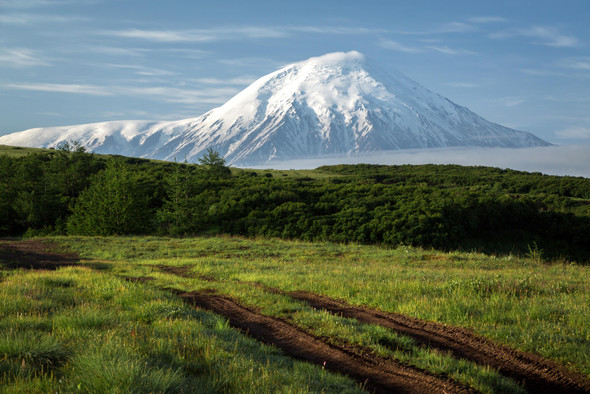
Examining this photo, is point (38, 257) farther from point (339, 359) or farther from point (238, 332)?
point (339, 359)

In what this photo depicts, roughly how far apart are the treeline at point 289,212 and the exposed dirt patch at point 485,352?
1131 inches

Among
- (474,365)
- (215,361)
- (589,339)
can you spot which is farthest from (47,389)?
(589,339)

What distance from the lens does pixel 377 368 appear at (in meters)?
6.30

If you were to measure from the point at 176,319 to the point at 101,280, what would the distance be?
613 centimetres

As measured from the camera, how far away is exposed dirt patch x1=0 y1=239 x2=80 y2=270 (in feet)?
62.9

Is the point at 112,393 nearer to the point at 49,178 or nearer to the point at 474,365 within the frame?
the point at 474,365

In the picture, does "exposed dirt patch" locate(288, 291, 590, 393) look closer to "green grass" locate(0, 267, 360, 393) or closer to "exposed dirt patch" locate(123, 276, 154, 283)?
"green grass" locate(0, 267, 360, 393)

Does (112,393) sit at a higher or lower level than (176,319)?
higher

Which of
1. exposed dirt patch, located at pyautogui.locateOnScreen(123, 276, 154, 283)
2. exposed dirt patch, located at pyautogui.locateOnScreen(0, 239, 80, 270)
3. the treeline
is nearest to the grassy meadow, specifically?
exposed dirt patch, located at pyautogui.locateOnScreen(123, 276, 154, 283)

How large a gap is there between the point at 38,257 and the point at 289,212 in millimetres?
25485

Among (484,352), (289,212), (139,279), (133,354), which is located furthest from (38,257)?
(289,212)

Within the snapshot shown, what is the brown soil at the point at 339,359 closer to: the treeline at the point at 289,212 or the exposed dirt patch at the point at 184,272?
the exposed dirt patch at the point at 184,272

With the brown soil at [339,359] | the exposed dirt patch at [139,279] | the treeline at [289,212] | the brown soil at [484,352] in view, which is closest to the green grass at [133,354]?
the brown soil at [339,359]

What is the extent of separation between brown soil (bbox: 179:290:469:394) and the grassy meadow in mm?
307
